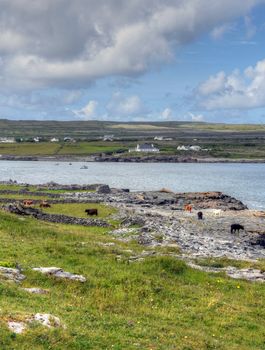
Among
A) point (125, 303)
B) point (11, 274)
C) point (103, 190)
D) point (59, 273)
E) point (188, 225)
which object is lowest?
point (103, 190)

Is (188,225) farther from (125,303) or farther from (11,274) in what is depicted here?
(125,303)

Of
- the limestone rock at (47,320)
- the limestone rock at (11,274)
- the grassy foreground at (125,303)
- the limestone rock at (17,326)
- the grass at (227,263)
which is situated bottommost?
the grass at (227,263)

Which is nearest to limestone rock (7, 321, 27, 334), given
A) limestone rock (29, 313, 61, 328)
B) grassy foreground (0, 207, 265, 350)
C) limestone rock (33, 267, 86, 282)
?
grassy foreground (0, 207, 265, 350)

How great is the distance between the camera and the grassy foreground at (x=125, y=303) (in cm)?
1730

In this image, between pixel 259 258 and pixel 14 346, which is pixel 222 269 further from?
pixel 14 346

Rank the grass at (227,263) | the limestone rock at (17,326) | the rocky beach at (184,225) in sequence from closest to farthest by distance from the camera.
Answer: the limestone rock at (17,326)
the grass at (227,263)
the rocky beach at (184,225)

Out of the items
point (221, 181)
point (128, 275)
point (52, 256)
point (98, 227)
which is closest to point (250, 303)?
Answer: point (128, 275)

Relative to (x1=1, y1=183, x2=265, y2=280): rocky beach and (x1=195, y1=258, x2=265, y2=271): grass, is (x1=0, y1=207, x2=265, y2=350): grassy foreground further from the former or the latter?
(x1=1, y1=183, x2=265, y2=280): rocky beach

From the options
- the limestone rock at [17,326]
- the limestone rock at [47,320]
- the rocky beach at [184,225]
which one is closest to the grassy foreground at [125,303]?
the limestone rock at [17,326]

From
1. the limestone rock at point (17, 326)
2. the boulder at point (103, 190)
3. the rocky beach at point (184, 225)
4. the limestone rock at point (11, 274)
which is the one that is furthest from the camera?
the boulder at point (103, 190)

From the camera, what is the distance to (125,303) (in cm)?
2266

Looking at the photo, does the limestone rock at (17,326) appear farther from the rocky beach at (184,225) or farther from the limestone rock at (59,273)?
the rocky beach at (184,225)

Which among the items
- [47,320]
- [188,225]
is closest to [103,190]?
[188,225]

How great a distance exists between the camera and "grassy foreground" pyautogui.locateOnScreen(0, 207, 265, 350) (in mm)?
17297
